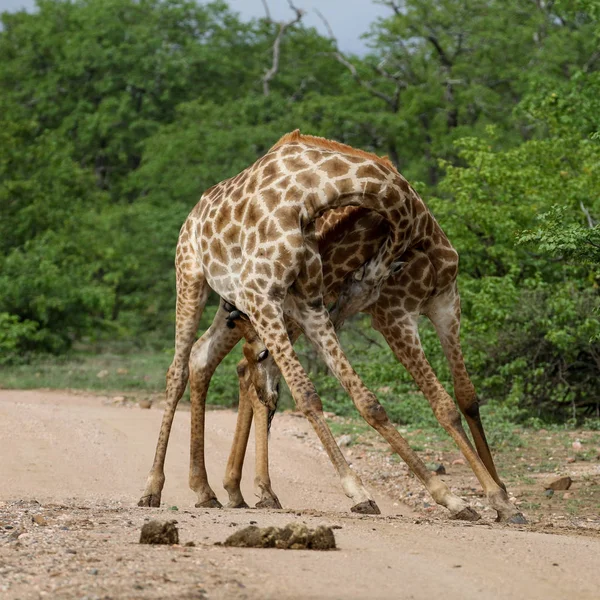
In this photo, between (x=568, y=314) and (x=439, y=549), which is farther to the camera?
(x=568, y=314)

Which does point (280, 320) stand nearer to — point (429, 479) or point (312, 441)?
point (429, 479)

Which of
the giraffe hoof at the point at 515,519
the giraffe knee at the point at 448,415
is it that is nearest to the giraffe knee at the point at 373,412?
the giraffe knee at the point at 448,415

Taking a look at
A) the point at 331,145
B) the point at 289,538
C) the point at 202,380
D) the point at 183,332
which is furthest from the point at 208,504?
the point at 289,538

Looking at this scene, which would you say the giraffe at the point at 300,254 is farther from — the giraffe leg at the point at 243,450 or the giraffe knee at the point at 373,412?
the giraffe leg at the point at 243,450

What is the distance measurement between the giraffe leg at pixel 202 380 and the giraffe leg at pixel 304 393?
1.14 metres

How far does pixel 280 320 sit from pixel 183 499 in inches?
91.5

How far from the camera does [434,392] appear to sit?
7.77 metres

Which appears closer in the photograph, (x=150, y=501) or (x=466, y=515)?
(x=466, y=515)

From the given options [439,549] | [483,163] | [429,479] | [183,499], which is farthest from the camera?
[483,163]

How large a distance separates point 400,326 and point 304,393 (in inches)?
51.8

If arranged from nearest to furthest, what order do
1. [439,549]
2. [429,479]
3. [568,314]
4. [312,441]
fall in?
[439,549] < [429,479] < [312,441] < [568,314]

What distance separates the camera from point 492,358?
528 inches

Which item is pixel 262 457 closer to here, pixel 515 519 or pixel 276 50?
pixel 515 519

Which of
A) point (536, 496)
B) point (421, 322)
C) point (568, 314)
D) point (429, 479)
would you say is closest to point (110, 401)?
point (421, 322)
